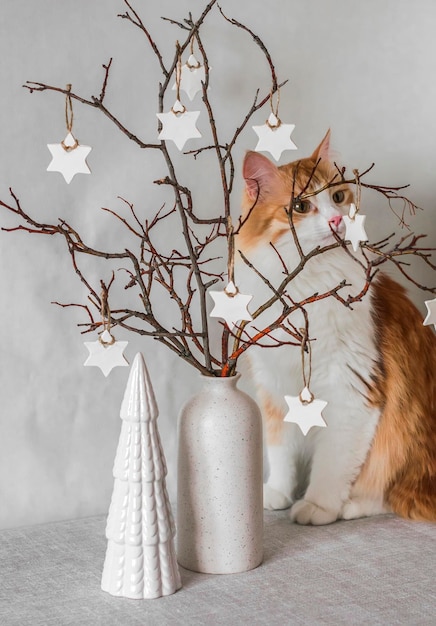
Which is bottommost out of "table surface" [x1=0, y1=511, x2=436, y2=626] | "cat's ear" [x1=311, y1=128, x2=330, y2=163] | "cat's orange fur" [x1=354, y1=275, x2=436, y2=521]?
"table surface" [x1=0, y1=511, x2=436, y2=626]

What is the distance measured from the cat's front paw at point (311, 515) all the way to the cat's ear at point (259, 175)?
519 millimetres

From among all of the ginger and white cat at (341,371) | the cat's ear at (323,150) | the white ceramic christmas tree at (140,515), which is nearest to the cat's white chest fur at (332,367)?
the ginger and white cat at (341,371)

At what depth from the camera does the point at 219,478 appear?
1.13m

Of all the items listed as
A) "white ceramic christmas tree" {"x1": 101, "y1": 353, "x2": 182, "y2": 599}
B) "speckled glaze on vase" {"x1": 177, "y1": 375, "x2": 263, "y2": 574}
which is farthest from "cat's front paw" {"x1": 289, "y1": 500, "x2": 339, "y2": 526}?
"white ceramic christmas tree" {"x1": 101, "y1": 353, "x2": 182, "y2": 599}

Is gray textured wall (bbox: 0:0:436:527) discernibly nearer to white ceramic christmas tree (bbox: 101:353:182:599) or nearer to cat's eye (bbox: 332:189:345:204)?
cat's eye (bbox: 332:189:345:204)

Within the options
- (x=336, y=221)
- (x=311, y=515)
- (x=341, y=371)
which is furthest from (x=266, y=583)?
(x=336, y=221)

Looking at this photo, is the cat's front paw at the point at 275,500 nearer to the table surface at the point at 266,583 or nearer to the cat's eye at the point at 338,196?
the table surface at the point at 266,583

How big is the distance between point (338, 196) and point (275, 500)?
537mm

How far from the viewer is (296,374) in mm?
1388

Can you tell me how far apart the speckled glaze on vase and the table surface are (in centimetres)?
3

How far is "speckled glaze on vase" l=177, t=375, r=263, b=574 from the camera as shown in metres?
1.13

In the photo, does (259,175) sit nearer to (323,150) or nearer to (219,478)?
(323,150)

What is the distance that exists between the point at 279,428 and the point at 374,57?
2.36 feet

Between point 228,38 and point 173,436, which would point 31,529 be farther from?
point 228,38
